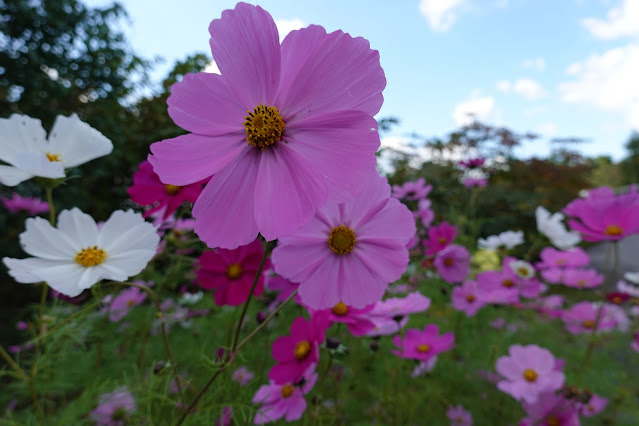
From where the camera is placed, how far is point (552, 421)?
939mm

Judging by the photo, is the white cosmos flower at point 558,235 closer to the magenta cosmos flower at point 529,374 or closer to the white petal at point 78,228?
the magenta cosmos flower at point 529,374

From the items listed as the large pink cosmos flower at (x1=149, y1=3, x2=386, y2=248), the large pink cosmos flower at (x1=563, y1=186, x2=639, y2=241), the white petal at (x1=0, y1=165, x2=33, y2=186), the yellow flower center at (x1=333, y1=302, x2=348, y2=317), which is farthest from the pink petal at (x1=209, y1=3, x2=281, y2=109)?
the large pink cosmos flower at (x1=563, y1=186, x2=639, y2=241)

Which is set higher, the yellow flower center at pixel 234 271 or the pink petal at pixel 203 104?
the pink petal at pixel 203 104

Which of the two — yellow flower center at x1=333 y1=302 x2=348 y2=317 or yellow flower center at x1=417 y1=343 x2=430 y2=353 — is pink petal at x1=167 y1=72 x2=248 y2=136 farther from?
yellow flower center at x1=417 y1=343 x2=430 y2=353

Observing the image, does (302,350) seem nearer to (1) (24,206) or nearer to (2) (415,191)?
(2) (415,191)

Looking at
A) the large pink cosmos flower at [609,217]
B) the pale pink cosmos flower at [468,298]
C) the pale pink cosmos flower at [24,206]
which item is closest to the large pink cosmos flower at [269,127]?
the large pink cosmos flower at [609,217]

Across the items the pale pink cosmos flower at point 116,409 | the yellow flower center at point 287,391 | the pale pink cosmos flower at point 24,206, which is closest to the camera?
the yellow flower center at point 287,391

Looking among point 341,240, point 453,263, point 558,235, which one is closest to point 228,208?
point 341,240

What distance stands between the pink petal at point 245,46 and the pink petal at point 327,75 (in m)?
0.01

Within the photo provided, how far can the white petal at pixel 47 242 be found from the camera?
45 cm

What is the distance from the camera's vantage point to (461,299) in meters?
1.18

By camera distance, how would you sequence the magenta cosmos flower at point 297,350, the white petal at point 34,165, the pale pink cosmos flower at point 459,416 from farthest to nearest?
the pale pink cosmos flower at point 459,416 < the magenta cosmos flower at point 297,350 < the white petal at point 34,165

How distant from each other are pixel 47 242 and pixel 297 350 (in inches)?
14.9

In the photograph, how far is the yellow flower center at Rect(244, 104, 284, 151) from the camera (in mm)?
324
